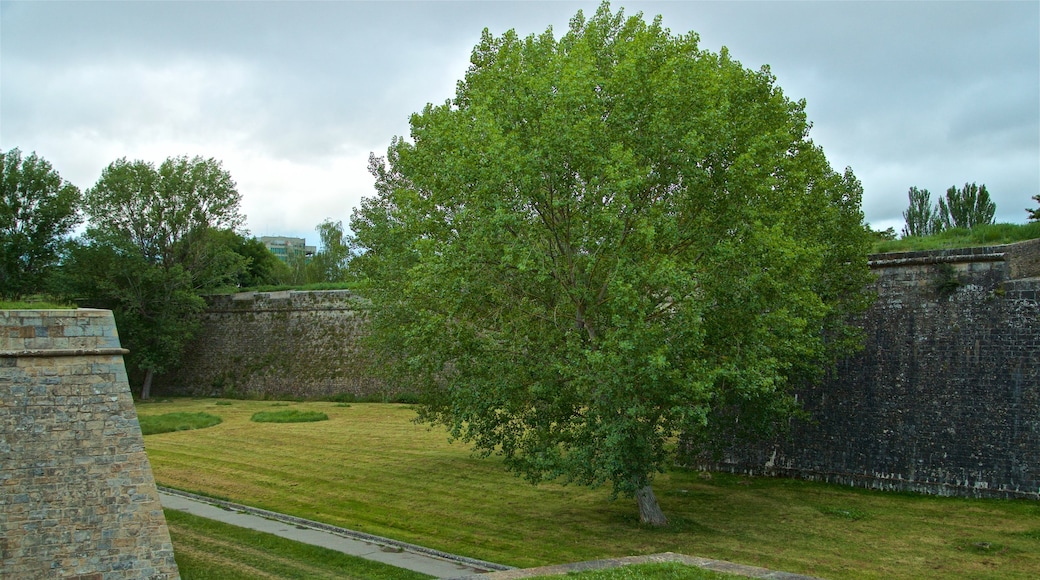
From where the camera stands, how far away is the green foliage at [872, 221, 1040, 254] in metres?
16.9

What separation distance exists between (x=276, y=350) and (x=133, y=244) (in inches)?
263

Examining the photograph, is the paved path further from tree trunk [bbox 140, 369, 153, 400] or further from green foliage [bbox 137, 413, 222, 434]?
tree trunk [bbox 140, 369, 153, 400]

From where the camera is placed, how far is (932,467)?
52.0 feet

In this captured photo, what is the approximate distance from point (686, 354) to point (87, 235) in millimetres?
27392

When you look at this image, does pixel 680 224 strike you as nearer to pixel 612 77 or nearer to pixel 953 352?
pixel 612 77

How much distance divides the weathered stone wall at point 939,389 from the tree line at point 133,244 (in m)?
21.0

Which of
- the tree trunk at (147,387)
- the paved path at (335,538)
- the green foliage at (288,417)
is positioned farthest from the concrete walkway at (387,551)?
the tree trunk at (147,387)

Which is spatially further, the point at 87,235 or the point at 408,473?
the point at 87,235

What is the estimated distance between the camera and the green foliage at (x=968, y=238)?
16.9 m

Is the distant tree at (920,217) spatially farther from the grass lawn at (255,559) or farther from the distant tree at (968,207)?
the grass lawn at (255,559)

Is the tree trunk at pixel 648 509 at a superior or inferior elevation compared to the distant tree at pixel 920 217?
inferior

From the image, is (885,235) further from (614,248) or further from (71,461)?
(71,461)

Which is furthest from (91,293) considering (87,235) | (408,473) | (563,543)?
(563,543)

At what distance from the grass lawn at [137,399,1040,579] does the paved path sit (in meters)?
0.31
